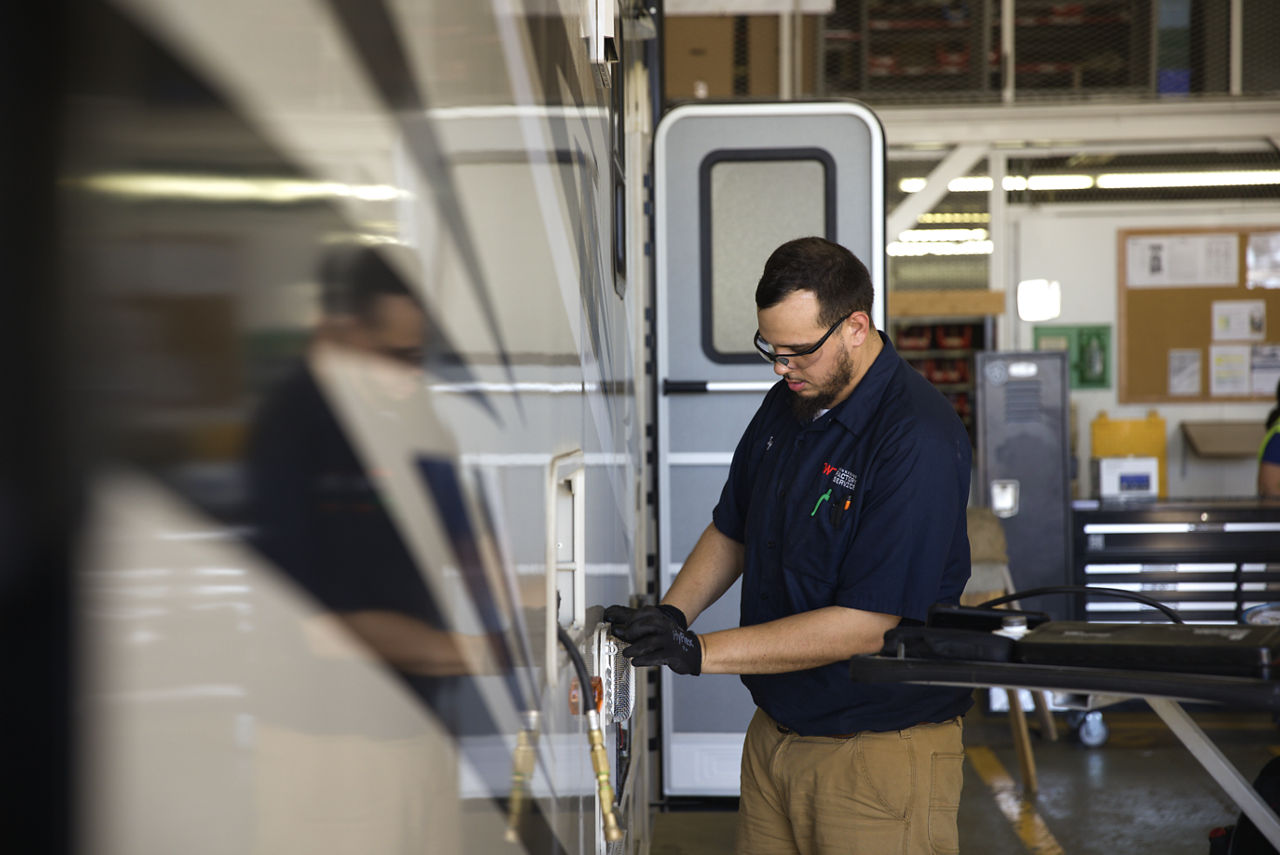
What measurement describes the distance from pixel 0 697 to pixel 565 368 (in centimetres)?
105

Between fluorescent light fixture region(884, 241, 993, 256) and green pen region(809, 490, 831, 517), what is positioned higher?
fluorescent light fixture region(884, 241, 993, 256)

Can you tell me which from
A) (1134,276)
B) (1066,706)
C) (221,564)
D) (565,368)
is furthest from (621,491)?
(1134,276)

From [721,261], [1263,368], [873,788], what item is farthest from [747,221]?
[1263,368]

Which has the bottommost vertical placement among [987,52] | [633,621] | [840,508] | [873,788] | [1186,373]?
[873,788]

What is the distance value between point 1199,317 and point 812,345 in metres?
6.57

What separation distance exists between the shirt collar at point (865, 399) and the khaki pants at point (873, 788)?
51 centimetres

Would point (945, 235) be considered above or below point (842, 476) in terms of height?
above

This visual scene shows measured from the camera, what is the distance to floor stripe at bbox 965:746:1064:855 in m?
3.88

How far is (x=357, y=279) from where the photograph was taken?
67cm

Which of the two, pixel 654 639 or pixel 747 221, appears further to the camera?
pixel 747 221

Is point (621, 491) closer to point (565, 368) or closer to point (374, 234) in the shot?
point (565, 368)

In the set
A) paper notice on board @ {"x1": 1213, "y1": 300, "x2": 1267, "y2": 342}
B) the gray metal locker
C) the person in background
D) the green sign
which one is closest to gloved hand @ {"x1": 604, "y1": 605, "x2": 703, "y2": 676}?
the gray metal locker

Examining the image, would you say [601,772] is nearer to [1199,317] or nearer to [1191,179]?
[1199,317]

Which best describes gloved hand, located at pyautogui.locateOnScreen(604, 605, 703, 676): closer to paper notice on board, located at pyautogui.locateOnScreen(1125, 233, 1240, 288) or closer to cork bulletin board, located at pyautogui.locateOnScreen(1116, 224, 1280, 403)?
cork bulletin board, located at pyautogui.locateOnScreen(1116, 224, 1280, 403)
